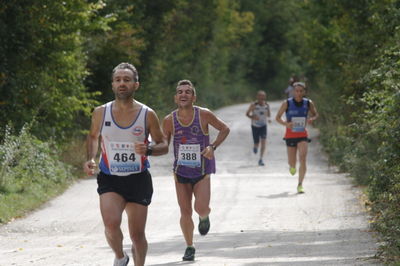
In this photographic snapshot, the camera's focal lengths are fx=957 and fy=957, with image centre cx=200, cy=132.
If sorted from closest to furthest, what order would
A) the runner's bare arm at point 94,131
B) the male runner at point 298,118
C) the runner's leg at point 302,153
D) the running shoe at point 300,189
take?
the runner's bare arm at point 94,131 → the male runner at point 298,118 → the runner's leg at point 302,153 → the running shoe at point 300,189

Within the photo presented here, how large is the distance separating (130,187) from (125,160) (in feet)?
0.81

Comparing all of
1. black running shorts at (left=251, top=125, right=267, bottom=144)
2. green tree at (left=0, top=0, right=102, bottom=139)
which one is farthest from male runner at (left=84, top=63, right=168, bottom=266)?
black running shorts at (left=251, top=125, right=267, bottom=144)

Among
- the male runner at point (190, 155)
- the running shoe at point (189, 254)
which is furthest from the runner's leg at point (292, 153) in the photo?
the running shoe at point (189, 254)

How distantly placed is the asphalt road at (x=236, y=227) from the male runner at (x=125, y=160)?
5.77 feet

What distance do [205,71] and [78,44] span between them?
122 ft

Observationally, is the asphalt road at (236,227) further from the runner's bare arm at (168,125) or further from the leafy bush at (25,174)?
the runner's bare arm at (168,125)

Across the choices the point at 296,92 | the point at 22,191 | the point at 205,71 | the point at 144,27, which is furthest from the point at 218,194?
the point at 205,71

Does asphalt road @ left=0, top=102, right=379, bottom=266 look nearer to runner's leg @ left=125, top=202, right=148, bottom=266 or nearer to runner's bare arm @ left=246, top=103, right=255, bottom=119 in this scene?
runner's leg @ left=125, top=202, right=148, bottom=266

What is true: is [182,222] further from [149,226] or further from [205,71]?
[205,71]

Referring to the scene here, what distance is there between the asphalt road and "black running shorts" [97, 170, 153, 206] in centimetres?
180

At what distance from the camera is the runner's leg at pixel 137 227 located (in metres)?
8.30

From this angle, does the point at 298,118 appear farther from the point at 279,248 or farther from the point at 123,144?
the point at 123,144

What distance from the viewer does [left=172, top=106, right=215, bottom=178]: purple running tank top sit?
416 inches

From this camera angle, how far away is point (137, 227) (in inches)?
327
